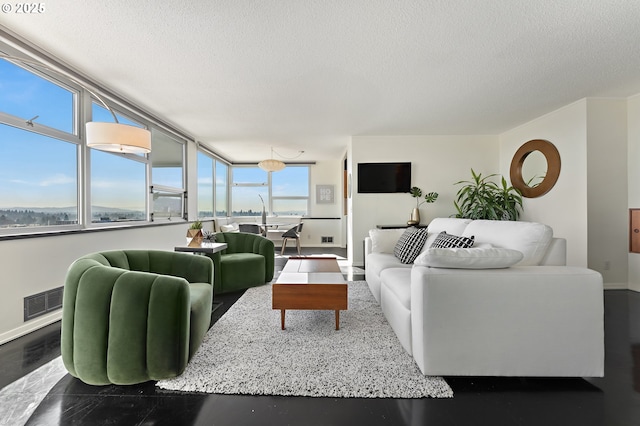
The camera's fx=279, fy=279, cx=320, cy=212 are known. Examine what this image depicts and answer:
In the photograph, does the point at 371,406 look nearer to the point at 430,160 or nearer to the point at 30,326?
the point at 30,326

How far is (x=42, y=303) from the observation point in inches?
95.3

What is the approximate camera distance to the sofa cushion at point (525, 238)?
1947 millimetres

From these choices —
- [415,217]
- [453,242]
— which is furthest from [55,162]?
[415,217]

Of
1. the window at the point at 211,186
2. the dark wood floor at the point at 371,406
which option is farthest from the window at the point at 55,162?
the window at the point at 211,186

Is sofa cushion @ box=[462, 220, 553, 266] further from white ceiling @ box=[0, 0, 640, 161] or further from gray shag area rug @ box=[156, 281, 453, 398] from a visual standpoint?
white ceiling @ box=[0, 0, 640, 161]

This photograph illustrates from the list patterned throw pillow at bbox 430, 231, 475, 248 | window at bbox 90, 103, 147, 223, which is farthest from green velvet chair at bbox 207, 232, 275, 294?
patterned throw pillow at bbox 430, 231, 475, 248

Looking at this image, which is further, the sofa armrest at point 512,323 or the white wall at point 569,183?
the white wall at point 569,183

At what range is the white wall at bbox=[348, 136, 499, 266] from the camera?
17.3 feet

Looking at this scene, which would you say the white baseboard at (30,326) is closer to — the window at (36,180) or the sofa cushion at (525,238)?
the window at (36,180)

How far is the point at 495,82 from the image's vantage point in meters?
3.06

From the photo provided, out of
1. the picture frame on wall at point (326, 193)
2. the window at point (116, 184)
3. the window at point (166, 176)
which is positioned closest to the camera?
the window at point (116, 184)

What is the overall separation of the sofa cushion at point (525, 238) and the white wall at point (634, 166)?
106 inches

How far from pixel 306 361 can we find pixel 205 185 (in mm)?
5411

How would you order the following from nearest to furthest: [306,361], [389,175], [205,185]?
[306,361] → [389,175] → [205,185]
